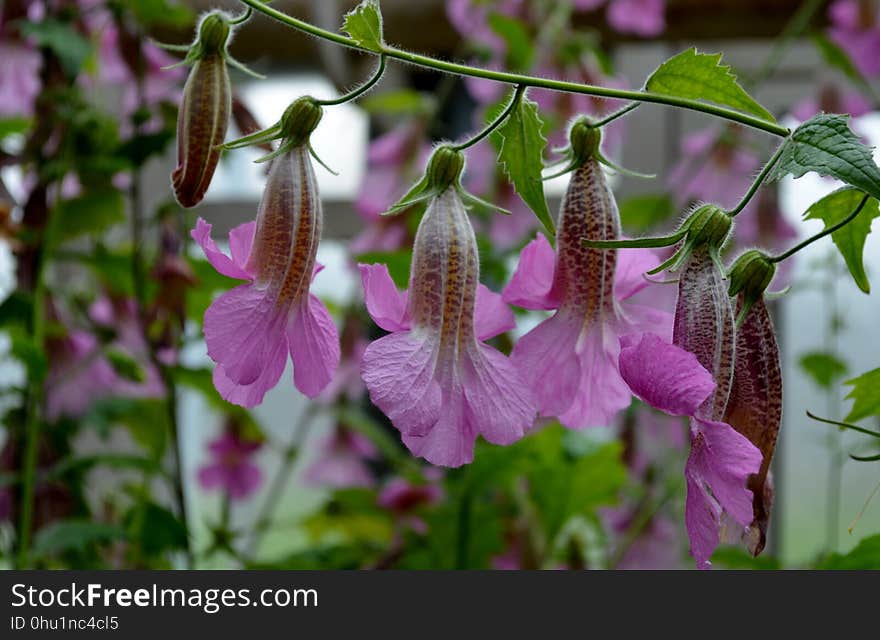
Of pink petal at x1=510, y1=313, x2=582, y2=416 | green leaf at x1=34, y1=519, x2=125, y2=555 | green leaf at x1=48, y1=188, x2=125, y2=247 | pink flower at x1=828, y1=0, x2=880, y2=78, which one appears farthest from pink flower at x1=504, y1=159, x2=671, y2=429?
pink flower at x1=828, y1=0, x2=880, y2=78

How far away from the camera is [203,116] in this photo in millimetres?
327

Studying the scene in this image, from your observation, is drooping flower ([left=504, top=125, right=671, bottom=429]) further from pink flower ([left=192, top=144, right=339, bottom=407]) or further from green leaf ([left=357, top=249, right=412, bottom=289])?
green leaf ([left=357, top=249, right=412, bottom=289])

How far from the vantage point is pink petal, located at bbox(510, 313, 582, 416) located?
0.32 m

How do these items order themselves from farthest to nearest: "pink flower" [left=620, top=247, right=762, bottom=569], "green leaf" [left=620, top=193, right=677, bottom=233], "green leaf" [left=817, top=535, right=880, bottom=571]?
"green leaf" [left=620, top=193, right=677, bottom=233]
"green leaf" [left=817, top=535, right=880, bottom=571]
"pink flower" [left=620, top=247, right=762, bottom=569]

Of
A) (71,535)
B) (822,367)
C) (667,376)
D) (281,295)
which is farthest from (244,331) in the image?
(822,367)

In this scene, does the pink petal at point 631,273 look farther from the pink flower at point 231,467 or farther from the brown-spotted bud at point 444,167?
the pink flower at point 231,467

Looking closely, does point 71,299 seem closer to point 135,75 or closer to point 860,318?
point 135,75

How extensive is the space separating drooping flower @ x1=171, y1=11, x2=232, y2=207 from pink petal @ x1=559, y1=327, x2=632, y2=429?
132mm

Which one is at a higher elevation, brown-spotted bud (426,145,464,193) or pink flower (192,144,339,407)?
brown-spotted bud (426,145,464,193)

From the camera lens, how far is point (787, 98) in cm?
137

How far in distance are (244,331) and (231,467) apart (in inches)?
32.7

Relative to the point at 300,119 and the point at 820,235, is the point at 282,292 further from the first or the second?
the point at 820,235

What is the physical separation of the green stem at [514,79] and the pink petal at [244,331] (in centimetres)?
8

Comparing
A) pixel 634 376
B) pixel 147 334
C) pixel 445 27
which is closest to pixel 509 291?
pixel 634 376
